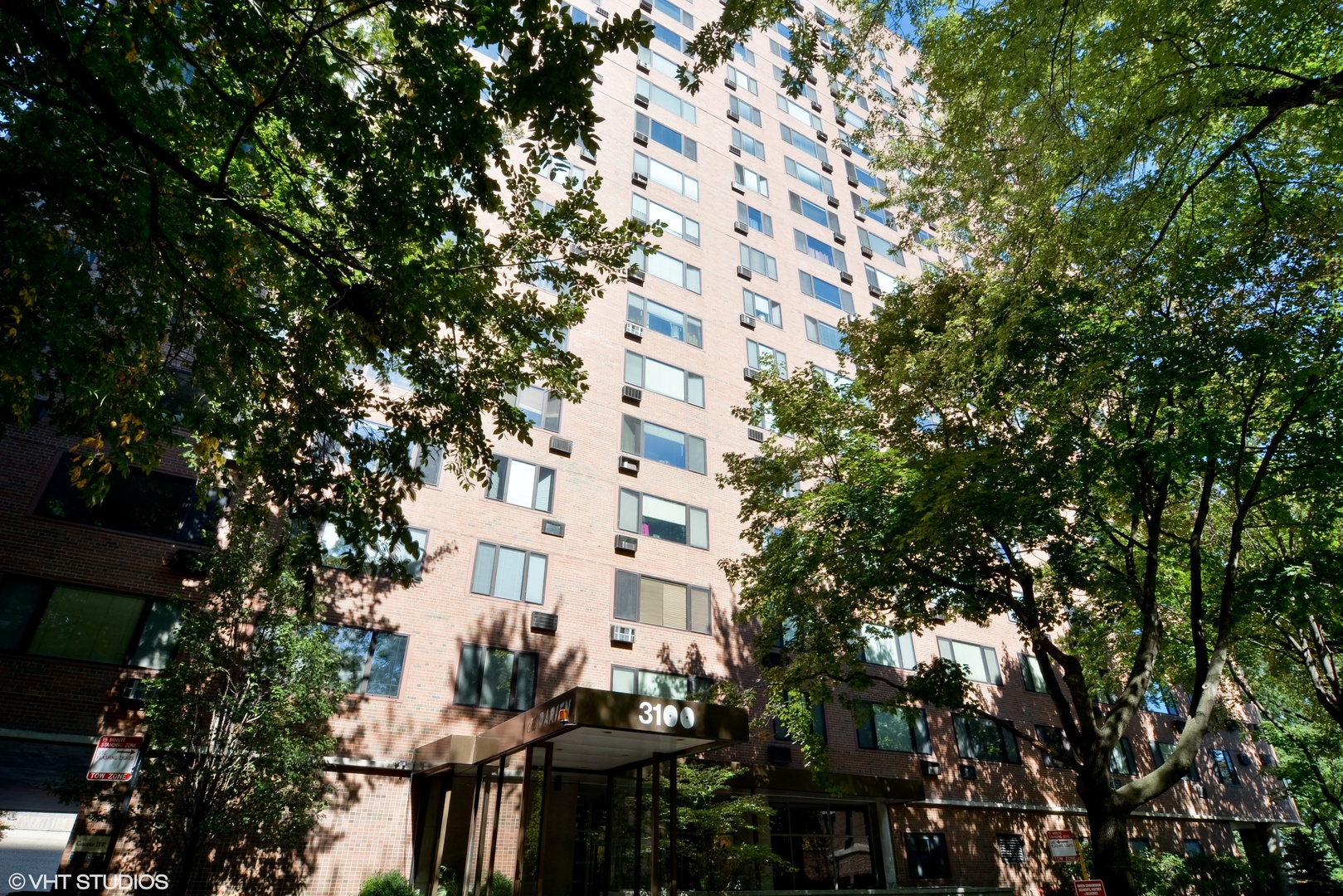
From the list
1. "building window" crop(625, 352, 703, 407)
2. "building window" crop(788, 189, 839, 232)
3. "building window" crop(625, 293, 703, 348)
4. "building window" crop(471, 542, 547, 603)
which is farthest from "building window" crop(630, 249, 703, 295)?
"building window" crop(471, 542, 547, 603)

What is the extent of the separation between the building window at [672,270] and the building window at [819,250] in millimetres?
7590

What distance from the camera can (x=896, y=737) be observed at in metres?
23.6

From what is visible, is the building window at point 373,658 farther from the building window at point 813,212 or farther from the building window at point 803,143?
the building window at point 803,143

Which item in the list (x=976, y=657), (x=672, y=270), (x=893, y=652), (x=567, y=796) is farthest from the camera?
(x=672, y=270)

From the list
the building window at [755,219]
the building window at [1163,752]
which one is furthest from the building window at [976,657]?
the building window at [755,219]

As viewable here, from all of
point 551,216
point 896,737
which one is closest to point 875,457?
point 551,216

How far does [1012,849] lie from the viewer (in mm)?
24047

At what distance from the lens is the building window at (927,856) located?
21.5 metres

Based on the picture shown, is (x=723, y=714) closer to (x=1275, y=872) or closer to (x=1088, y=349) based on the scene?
(x=1088, y=349)

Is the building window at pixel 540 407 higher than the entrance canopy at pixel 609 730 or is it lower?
higher

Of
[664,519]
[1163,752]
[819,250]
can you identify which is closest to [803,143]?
[819,250]

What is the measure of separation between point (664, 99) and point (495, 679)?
26656mm

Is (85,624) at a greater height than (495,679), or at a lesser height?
greater

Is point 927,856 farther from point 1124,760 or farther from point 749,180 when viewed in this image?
point 749,180
